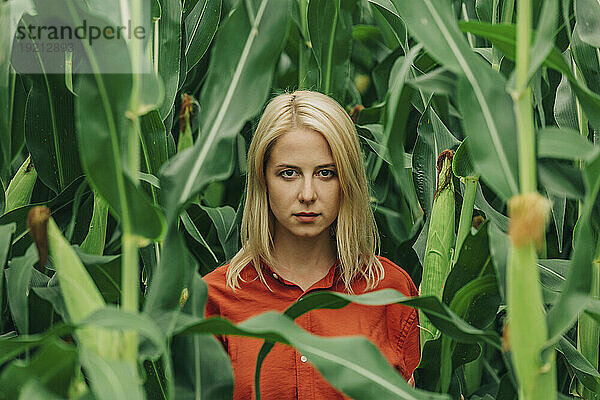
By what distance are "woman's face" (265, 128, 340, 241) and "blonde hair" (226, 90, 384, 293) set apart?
0.05 feet

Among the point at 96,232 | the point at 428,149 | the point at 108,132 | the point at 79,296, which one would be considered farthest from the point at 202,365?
the point at 428,149

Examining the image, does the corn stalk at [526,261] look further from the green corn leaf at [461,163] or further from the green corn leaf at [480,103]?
the green corn leaf at [461,163]

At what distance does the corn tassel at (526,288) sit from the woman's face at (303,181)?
502 millimetres

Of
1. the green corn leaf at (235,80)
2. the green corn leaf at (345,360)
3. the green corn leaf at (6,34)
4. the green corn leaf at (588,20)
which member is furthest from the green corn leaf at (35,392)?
the green corn leaf at (588,20)

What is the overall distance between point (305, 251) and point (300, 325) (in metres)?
0.14

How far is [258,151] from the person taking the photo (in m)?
1.27

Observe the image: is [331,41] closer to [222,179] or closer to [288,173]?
[288,173]

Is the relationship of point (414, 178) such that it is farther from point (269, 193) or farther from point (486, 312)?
point (486, 312)

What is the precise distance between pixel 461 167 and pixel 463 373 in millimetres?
475

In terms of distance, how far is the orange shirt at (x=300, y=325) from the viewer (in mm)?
1255

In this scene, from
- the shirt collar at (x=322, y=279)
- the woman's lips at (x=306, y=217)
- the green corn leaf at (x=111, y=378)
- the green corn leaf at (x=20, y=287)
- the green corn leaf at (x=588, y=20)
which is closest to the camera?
the green corn leaf at (x=111, y=378)

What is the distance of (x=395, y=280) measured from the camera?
53.1 inches

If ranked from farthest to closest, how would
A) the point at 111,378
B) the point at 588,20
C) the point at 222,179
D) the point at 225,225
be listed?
the point at 225,225 < the point at 588,20 < the point at 222,179 < the point at 111,378

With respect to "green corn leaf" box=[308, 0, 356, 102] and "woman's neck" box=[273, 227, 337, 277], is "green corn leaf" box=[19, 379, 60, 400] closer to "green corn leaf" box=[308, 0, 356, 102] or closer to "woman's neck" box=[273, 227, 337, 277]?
"woman's neck" box=[273, 227, 337, 277]
